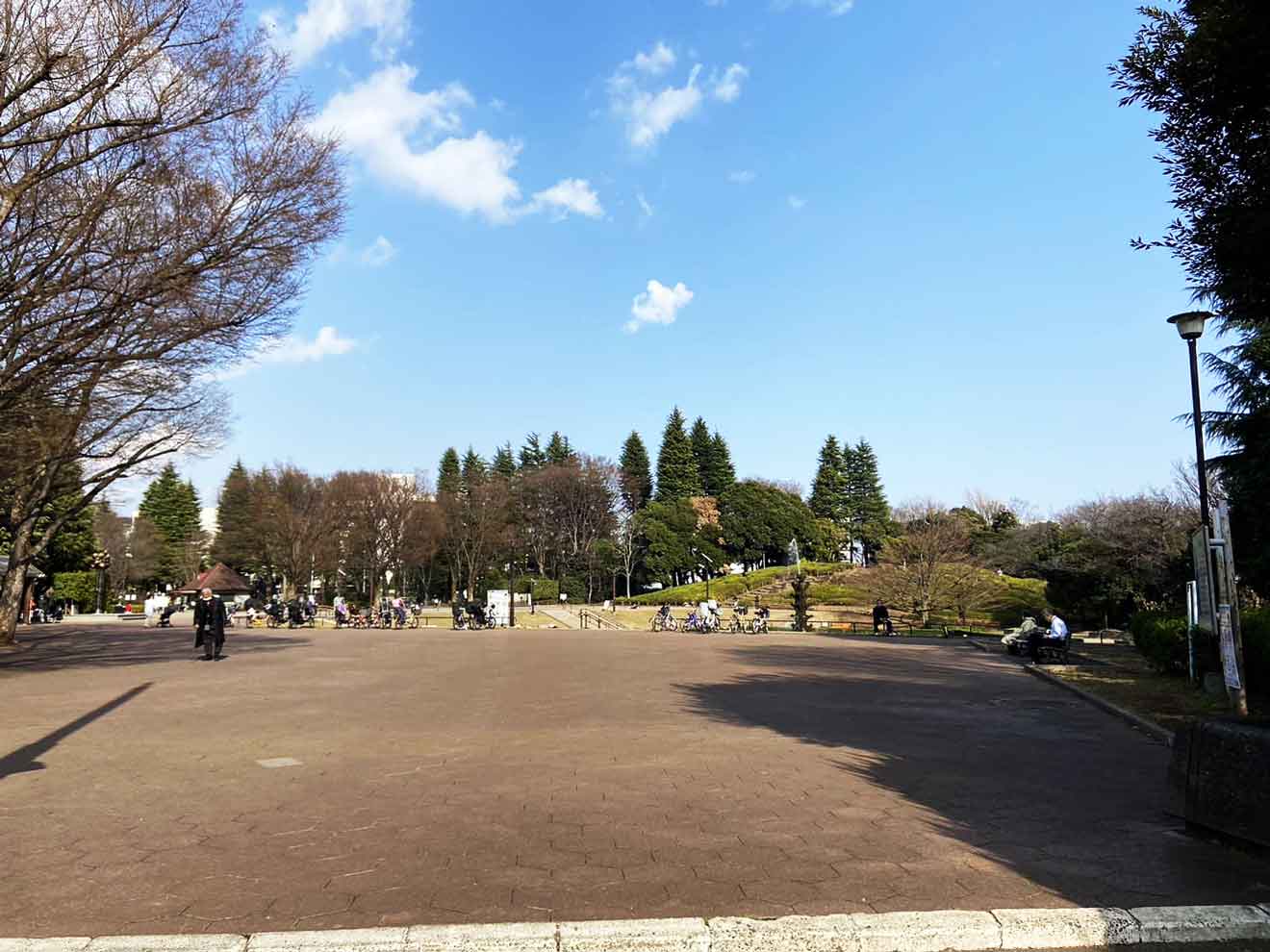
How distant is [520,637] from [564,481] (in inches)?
1579

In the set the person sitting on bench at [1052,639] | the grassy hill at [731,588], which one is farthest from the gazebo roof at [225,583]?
the person sitting on bench at [1052,639]

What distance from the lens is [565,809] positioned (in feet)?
20.4

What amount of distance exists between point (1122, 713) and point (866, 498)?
8316 cm

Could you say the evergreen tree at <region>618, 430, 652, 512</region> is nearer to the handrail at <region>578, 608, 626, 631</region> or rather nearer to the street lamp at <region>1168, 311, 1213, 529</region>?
the handrail at <region>578, 608, 626, 631</region>

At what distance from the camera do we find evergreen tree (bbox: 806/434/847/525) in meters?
91.8

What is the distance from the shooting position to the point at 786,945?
151 inches

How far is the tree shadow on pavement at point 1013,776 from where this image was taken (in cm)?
479

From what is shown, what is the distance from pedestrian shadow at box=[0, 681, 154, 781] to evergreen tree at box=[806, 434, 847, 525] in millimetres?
84102

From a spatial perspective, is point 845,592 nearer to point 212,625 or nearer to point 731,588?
point 731,588

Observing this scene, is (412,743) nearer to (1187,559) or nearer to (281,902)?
(281,902)

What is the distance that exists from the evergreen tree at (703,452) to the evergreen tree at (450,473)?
25.6 meters

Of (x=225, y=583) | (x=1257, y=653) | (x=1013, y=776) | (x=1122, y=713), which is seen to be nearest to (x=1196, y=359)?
(x=1257, y=653)

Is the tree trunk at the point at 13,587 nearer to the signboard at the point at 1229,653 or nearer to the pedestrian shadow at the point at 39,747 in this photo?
the pedestrian shadow at the point at 39,747

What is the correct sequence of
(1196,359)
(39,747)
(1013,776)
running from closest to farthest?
(1013,776)
(39,747)
(1196,359)
